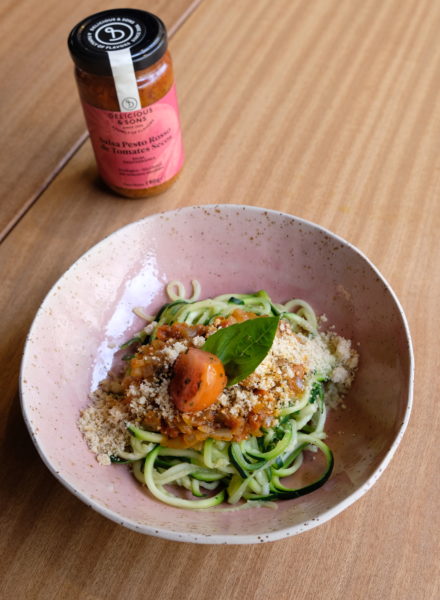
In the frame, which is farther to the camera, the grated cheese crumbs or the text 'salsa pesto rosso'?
the text 'salsa pesto rosso'

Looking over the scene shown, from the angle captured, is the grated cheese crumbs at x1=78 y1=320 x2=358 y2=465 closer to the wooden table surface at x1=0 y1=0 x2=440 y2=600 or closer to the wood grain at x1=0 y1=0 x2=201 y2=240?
the wooden table surface at x1=0 y1=0 x2=440 y2=600

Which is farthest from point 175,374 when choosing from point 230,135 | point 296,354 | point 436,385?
point 230,135

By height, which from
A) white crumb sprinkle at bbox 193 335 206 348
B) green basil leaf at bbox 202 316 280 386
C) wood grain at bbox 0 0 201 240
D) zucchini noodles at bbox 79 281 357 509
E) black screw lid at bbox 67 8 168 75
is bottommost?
zucchini noodles at bbox 79 281 357 509

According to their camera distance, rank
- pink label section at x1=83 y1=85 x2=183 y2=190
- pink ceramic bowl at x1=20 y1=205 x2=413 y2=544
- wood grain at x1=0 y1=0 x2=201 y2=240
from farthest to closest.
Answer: wood grain at x1=0 y1=0 x2=201 y2=240
pink label section at x1=83 y1=85 x2=183 y2=190
pink ceramic bowl at x1=20 y1=205 x2=413 y2=544

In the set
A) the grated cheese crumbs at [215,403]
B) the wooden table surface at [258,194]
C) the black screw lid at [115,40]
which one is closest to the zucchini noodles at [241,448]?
the grated cheese crumbs at [215,403]

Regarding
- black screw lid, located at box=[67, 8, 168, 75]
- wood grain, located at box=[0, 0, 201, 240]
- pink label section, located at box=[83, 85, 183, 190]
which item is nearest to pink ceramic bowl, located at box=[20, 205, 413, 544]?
pink label section, located at box=[83, 85, 183, 190]

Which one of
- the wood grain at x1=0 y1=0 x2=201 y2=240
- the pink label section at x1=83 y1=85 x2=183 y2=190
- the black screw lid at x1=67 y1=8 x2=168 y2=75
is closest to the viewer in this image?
the black screw lid at x1=67 y1=8 x2=168 y2=75

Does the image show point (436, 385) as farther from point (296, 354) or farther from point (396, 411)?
point (296, 354)

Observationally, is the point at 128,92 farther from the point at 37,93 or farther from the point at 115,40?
the point at 37,93
